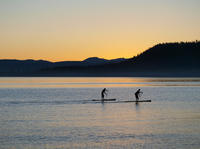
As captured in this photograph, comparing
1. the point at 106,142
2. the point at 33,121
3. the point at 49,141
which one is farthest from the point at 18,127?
the point at 106,142

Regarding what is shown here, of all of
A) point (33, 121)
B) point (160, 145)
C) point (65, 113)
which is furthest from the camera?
point (65, 113)

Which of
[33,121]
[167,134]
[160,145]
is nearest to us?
[160,145]

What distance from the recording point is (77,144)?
20.5 metres

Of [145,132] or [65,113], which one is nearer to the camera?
[145,132]

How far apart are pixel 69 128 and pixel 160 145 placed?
7.26 m

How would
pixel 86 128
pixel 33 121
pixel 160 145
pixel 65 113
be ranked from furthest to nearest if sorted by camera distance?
1. pixel 65 113
2. pixel 33 121
3. pixel 86 128
4. pixel 160 145

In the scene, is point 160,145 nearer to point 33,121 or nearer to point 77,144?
point 77,144

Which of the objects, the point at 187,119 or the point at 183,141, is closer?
the point at 183,141

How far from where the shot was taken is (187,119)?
28.9 m

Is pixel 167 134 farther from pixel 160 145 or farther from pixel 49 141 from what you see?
pixel 49 141

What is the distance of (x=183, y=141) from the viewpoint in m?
21.0

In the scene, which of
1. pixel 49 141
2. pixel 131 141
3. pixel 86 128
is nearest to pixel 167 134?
pixel 131 141

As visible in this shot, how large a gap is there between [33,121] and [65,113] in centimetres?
589

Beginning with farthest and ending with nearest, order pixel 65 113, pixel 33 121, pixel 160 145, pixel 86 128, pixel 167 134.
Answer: pixel 65 113, pixel 33 121, pixel 86 128, pixel 167 134, pixel 160 145
